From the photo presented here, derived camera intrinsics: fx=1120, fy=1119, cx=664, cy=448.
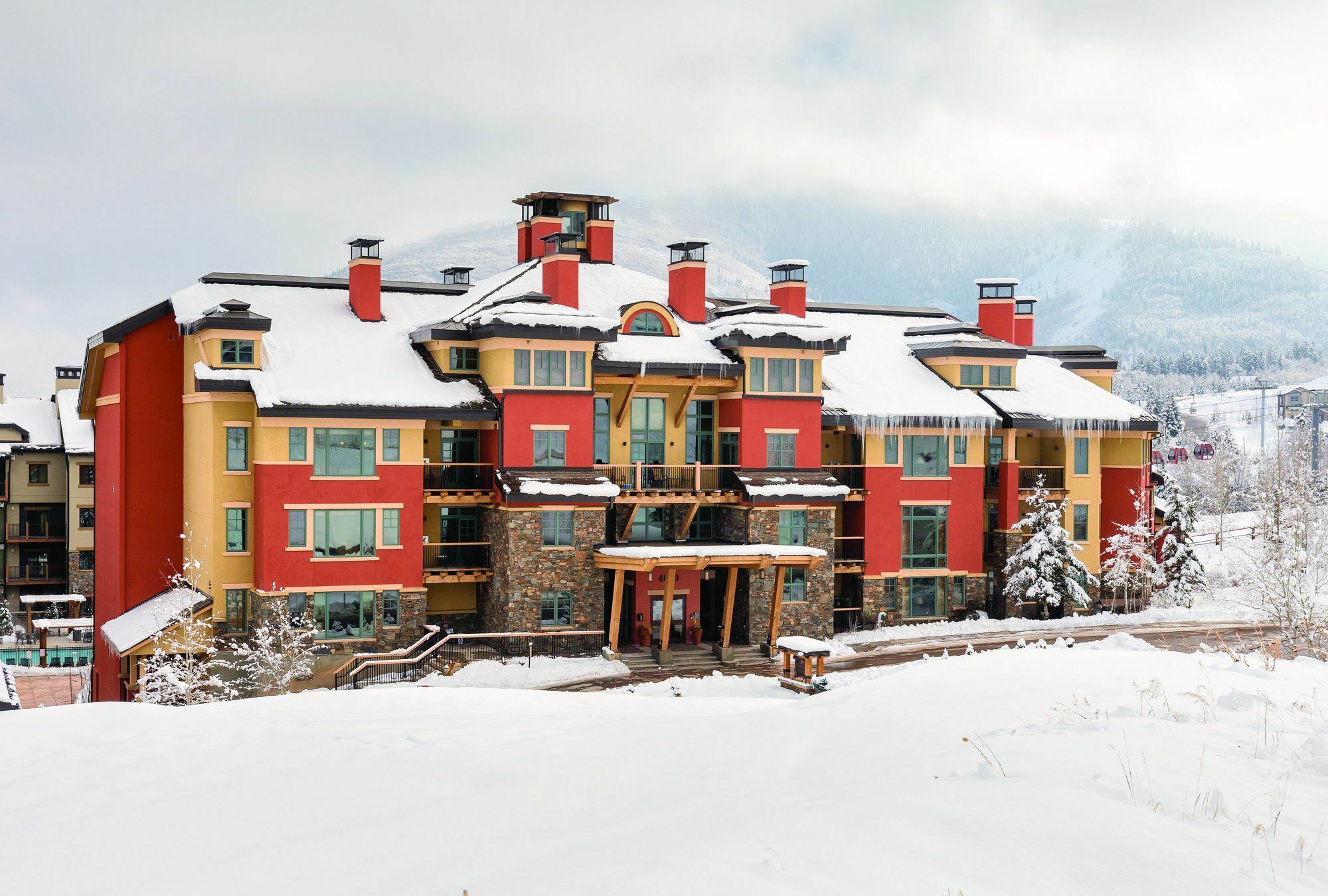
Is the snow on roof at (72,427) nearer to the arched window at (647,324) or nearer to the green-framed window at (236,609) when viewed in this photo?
the green-framed window at (236,609)

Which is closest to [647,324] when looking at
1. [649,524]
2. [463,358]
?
[463,358]

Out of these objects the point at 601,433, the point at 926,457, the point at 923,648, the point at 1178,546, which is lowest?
the point at 923,648

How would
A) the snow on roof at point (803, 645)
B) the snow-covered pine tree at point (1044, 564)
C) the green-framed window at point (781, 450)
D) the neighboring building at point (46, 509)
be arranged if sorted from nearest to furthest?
the snow on roof at point (803, 645) → the green-framed window at point (781, 450) → the snow-covered pine tree at point (1044, 564) → the neighboring building at point (46, 509)

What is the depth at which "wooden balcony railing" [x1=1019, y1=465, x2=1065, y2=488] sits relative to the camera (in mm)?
39531

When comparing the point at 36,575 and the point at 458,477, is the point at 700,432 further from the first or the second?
the point at 36,575

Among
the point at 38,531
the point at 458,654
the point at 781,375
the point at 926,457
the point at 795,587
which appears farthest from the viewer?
the point at 38,531

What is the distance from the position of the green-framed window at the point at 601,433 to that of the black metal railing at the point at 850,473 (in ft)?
23.7

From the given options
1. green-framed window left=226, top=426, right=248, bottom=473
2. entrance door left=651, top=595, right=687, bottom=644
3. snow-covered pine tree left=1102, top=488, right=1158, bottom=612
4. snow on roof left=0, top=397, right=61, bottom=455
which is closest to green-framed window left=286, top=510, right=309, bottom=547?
green-framed window left=226, top=426, right=248, bottom=473

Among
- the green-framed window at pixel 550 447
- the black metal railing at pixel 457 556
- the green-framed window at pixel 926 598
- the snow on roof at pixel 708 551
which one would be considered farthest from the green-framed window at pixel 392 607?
the green-framed window at pixel 926 598

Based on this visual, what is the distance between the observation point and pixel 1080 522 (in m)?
40.0

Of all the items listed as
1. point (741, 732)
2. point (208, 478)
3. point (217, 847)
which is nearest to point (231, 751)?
point (217, 847)

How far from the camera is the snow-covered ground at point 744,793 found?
597 cm

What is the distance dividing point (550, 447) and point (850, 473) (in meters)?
10.7

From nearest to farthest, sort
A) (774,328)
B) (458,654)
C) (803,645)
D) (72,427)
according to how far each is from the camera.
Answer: (803,645), (458,654), (774,328), (72,427)
